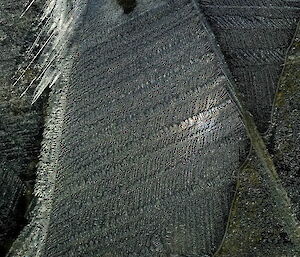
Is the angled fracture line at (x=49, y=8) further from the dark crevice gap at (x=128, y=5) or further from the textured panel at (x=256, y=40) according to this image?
the textured panel at (x=256, y=40)

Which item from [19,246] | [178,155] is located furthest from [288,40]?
[19,246]

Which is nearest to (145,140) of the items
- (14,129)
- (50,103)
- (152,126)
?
(152,126)

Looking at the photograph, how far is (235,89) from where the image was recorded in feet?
16.3

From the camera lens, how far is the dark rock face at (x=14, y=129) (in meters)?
4.82

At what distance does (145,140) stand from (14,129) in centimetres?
120

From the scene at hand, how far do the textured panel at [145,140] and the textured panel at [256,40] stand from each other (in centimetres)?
14

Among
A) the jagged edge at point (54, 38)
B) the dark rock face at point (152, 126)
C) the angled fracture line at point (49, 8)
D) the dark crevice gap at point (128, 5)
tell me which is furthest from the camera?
the angled fracture line at point (49, 8)

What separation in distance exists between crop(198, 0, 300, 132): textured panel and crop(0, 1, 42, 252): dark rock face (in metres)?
1.71

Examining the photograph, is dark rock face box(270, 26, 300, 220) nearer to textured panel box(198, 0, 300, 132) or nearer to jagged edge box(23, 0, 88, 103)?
textured panel box(198, 0, 300, 132)

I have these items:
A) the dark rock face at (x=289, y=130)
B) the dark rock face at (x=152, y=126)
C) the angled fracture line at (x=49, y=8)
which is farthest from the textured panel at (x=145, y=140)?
the angled fracture line at (x=49, y=8)

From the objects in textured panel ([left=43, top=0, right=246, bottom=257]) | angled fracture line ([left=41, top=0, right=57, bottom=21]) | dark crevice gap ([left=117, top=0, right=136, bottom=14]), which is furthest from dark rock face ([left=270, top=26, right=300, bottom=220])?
angled fracture line ([left=41, top=0, right=57, bottom=21])

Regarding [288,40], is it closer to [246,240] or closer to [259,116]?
[259,116]

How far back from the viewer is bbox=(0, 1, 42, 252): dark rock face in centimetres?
482

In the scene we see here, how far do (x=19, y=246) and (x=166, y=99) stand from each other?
5.34 feet
